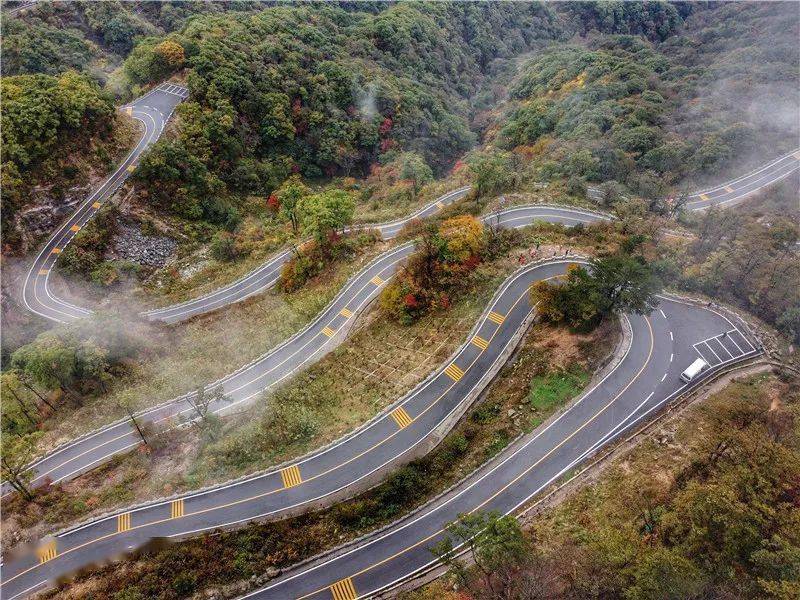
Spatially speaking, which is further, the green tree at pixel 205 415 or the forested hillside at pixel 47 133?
the forested hillside at pixel 47 133

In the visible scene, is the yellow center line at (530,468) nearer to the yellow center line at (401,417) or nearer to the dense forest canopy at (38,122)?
the yellow center line at (401,417)

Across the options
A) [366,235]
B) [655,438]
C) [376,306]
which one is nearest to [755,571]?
[655,438]

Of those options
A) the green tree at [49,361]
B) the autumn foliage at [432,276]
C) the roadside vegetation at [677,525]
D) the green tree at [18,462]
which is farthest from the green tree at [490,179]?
the green tree at [18,462]

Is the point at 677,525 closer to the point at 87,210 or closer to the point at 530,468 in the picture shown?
the point at 530,468

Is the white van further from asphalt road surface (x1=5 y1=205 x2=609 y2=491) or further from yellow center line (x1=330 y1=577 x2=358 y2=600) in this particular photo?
yellow center line (x1=330 y1=577 x2=358 y2=600)

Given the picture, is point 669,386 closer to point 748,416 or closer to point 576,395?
point 748,416

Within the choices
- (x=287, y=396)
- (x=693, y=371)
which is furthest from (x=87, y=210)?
(x=693, y=371)
